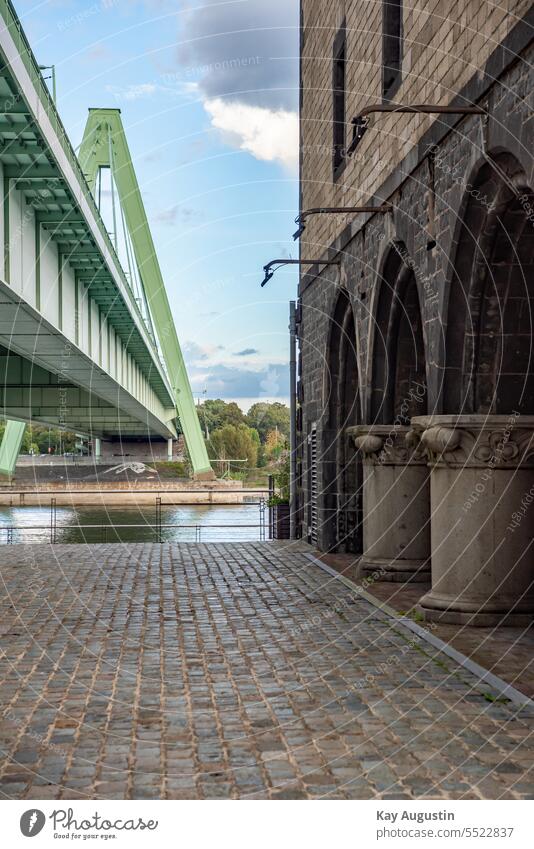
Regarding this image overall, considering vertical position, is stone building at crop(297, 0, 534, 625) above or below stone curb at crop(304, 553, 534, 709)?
above

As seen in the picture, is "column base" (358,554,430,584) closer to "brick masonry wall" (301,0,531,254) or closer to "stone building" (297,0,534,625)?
"stone building" (297,0,534,625)

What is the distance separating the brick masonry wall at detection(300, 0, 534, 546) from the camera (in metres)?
9.54

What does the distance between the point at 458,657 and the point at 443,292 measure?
3.92 metres

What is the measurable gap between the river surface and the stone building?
39.1ft

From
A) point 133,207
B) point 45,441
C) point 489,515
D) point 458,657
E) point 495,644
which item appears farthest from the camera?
point 45,441

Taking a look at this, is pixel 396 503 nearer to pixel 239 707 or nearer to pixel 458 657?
pixel 458 657

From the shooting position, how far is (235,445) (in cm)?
7575

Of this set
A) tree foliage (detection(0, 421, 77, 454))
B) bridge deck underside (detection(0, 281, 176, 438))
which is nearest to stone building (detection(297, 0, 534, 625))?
bridge deck underside (detection(0, 281, 176, 438))

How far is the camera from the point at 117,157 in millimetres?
45375

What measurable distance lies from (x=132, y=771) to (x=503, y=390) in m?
6.26

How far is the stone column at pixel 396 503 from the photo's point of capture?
14359mm

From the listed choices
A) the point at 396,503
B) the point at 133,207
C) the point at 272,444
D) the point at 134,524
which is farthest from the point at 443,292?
the point at 272,444

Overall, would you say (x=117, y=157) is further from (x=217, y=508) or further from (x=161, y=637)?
(x=161, y=637)

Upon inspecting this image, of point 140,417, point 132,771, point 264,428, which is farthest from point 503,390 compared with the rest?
point 264,428
